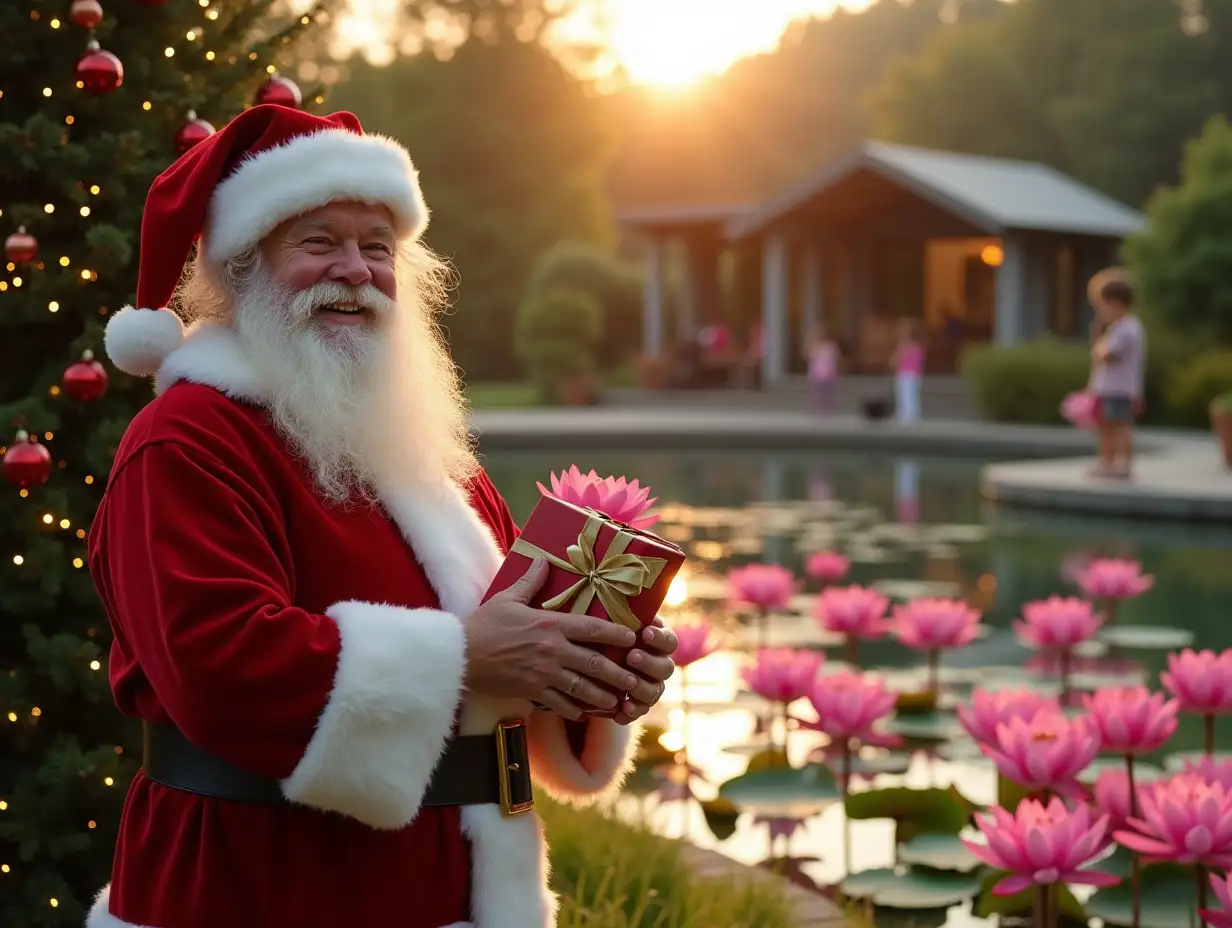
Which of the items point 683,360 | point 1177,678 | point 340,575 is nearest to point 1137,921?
point 1177,678

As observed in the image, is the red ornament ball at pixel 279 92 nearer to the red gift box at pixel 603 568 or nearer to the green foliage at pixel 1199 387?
the red gift box at pixel 603 568

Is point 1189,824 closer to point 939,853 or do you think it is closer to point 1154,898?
point 1154,898

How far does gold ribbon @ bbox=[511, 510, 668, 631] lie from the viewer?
1.96 meters

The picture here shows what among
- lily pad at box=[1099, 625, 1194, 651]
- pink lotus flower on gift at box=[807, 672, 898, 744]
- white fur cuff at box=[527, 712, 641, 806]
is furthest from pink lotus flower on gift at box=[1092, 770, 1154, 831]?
lily pad at box=[1099, 625, 1194, 651]

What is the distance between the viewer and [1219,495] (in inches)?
488

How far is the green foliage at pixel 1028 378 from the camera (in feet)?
72.7

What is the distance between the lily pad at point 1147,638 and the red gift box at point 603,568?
5469mm

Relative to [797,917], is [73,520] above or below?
above

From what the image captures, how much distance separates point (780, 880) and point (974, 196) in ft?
78.5

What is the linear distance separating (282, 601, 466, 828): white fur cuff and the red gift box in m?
0.14

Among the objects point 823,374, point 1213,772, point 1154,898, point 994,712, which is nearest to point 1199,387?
point 823,374

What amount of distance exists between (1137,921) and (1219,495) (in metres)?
10.1

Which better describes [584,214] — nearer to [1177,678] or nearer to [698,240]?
[698,240]

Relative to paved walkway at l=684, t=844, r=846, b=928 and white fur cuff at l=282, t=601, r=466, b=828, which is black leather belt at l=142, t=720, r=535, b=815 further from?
paved walkway at l=684, t=844, r=846, b=928
